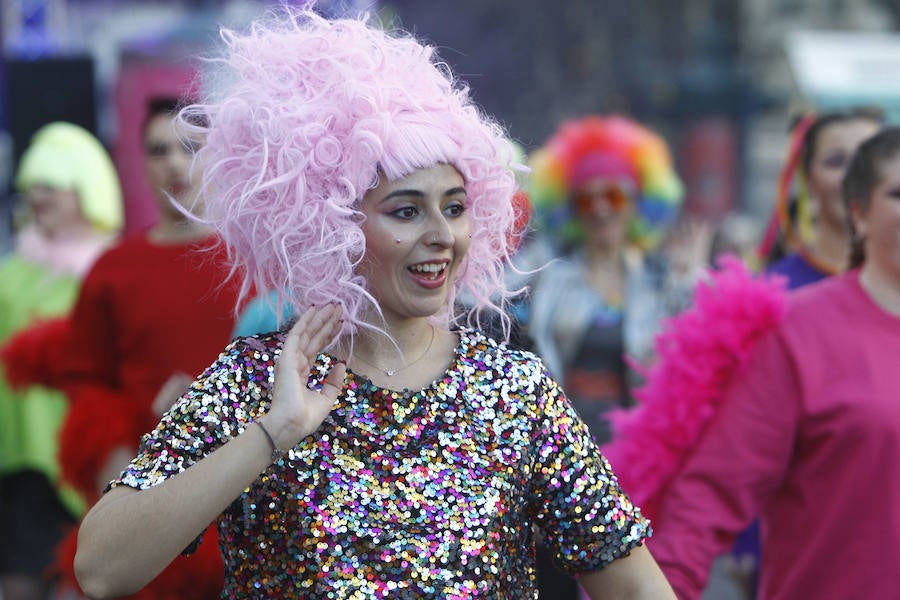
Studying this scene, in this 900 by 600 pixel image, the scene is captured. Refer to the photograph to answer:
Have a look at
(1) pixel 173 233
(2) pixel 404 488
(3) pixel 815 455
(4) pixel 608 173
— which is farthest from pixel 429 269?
(4) pixel 608 173

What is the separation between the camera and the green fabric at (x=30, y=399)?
566 centimetres

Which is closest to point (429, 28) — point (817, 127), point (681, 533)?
point (817, 127)

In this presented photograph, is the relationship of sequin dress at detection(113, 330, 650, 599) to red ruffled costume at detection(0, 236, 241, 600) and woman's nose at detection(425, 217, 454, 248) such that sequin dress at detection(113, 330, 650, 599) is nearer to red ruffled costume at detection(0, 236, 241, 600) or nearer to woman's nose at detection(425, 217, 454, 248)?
woman's nose at detection(425, 217, 454, 248)

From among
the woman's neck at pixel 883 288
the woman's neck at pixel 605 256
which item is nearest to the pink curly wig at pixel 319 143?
the woman's neck at pixel 883 288

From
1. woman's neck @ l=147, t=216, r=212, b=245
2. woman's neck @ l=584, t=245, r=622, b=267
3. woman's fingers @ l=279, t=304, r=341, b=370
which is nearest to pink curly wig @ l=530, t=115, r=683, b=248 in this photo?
woman's neck @ l=584, t=245, r=622, b=267

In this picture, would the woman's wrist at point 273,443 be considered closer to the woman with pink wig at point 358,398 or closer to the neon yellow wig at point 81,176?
the woman with pink wig at point 358,398

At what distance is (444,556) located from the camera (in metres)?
2.23

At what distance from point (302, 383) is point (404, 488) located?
253 millimetres

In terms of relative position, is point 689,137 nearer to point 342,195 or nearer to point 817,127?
point 817,127

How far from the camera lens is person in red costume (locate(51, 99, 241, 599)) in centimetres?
400

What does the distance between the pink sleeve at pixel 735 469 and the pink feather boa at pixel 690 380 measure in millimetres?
A: 67

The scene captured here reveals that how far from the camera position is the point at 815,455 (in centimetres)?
317

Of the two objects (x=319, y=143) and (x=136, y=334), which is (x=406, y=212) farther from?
(x=136, y=334)

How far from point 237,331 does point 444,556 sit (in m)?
1.33
